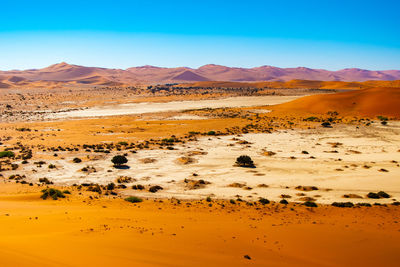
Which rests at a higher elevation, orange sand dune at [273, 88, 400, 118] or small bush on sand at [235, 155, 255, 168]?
orange sand dune at [273, 88, 400, 118]

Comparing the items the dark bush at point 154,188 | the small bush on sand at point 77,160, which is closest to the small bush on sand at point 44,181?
the small bush on sand at point 77,160

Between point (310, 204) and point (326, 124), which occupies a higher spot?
point (326, 124)

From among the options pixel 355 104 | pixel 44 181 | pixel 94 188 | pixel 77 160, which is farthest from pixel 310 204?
pixel 355 104

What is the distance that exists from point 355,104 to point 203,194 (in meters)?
53.2

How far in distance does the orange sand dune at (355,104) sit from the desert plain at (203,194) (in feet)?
26.7

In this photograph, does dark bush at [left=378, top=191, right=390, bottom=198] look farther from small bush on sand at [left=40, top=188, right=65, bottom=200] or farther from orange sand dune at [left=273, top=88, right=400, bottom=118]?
orange sand dune at [left=273, top=88, right=400, bottom=118]

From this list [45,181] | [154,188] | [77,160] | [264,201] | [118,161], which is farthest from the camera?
[77,160]

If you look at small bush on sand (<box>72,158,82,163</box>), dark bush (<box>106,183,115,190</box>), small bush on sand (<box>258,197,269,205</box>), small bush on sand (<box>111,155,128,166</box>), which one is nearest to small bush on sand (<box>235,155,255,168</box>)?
small bush on sand (<box>258,197,269,205</box>)

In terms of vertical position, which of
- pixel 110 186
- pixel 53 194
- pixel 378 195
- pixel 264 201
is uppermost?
pixel 53 194

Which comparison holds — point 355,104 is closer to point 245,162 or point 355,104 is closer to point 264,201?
point 245,162

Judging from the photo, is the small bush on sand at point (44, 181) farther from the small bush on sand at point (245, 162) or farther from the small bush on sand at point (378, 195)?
the small bush on sand at point (378, 195)

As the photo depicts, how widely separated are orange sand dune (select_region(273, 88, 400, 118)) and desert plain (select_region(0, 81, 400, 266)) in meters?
8.13

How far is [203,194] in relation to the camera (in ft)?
61.0

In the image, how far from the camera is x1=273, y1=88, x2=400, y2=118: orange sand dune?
56.8 metres
